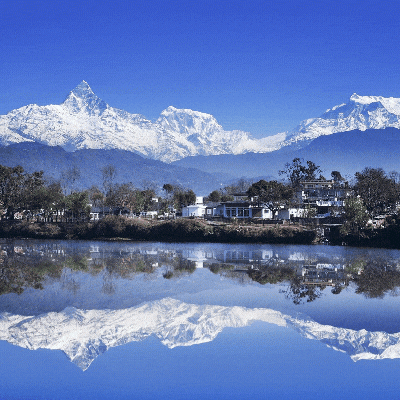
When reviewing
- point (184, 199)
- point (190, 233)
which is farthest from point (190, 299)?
point (184, 199)

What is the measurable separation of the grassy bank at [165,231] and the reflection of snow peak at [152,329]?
3756 centimetres

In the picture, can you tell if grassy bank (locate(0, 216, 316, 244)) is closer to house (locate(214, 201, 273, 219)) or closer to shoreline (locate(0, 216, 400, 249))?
shoreline (locate(0, 216, 400, 249))

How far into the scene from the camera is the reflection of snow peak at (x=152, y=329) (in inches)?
774

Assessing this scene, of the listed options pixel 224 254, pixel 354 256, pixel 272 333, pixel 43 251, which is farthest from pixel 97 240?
pixel 272 333

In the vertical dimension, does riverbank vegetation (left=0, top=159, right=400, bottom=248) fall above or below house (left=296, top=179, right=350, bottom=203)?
below

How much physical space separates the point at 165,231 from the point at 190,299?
41.0 meters

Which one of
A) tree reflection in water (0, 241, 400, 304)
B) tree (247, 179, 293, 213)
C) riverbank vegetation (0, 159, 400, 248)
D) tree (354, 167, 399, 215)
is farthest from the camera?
tree (354, 167, 399, 215)

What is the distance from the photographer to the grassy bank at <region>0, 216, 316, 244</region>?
6238 cm

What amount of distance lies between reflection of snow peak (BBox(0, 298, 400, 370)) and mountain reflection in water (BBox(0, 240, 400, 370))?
0.13 ft

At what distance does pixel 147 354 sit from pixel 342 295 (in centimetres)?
1344

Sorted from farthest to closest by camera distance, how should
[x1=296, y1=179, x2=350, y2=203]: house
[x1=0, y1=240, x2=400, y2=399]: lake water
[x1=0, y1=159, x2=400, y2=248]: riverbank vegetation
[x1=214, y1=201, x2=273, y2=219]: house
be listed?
[x1=296, y1=179, x2=350, y2=203]: house → [x1=214, y1=201, x2=273, y2=219]: house → [x1=0, y1=159, x2=400, y2=248]: riverbank vegetation → [x1=0, y1=240, x2=400, y2=399]: lake water

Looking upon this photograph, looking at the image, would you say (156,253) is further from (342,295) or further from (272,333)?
(272,333)

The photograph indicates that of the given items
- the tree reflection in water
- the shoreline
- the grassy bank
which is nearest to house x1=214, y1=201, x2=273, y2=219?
the shoreline

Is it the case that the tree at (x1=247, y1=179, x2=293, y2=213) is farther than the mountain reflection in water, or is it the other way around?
the tree at (x1=247, y1=179, x2=293, y2=213)
